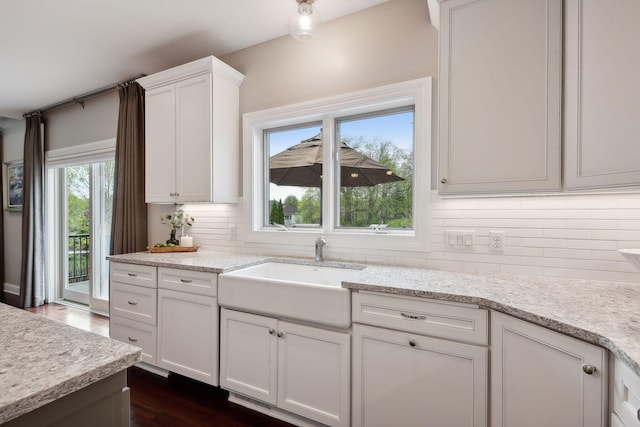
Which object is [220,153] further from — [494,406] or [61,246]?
[61,246]

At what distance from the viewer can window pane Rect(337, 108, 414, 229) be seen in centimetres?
231

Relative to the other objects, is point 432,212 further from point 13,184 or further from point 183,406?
point 13,184

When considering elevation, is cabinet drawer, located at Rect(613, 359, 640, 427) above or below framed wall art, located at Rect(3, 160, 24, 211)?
below

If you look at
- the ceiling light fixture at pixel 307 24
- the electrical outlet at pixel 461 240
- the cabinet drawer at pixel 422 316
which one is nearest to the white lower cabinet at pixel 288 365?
the cabinet drawer at pixel 422 316

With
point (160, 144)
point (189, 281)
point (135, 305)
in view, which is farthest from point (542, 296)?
point (160, 144)

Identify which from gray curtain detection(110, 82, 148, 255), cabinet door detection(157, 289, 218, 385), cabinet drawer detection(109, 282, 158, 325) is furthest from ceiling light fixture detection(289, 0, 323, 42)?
gray curtain detection(110, 82, 148, 255)

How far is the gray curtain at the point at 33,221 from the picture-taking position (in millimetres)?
4270

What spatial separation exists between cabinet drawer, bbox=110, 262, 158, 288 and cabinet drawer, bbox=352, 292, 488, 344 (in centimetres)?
163

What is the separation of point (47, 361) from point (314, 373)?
1.32 meters

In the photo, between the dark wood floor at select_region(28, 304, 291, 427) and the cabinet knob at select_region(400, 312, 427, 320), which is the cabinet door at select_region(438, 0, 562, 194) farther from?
the dark wood floor at select_region(28, 304, 291, 427)

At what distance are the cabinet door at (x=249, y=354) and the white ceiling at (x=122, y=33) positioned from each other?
7.09ft

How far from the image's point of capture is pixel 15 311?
111cm

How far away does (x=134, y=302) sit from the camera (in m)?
2.49

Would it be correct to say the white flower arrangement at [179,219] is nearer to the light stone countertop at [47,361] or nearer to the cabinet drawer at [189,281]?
the cabinet drawer at [189,281]
